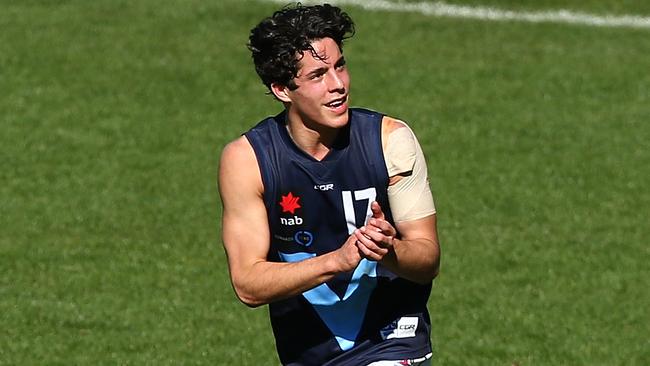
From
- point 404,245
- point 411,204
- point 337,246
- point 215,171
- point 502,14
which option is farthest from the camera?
point 502,14

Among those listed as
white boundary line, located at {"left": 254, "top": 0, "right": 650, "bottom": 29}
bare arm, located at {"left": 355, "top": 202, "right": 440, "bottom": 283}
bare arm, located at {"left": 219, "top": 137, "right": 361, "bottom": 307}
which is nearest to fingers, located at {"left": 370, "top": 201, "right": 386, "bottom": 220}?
bare arm, located at {"left": 355, "top": 202, "right": 440, "bottom": 283}

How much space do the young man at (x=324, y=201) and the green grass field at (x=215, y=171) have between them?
319 cm

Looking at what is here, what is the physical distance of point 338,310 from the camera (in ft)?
25.8

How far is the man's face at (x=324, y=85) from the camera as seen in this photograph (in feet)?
24.5

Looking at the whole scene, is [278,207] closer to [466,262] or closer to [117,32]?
[466,262]

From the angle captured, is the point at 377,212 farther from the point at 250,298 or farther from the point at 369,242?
the point at 250,298

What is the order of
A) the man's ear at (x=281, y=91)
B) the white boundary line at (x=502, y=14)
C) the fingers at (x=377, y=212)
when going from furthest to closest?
the white boundary line at (x=502, y=14), the man's ear at (x=281, y=91), the fingers at (x=377, y=212)

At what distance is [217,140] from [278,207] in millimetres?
7699

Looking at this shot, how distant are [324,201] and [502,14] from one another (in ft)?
37.5

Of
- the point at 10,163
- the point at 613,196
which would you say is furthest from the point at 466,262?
the point at 10,163

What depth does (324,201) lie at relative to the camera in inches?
302

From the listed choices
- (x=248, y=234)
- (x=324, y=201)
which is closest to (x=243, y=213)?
(x=248, y=234)

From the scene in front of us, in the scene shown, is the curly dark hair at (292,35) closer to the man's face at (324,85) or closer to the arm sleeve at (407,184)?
the man's face at (324,85)

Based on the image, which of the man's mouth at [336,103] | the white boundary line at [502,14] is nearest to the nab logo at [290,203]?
the man's mouth at [336,103]
